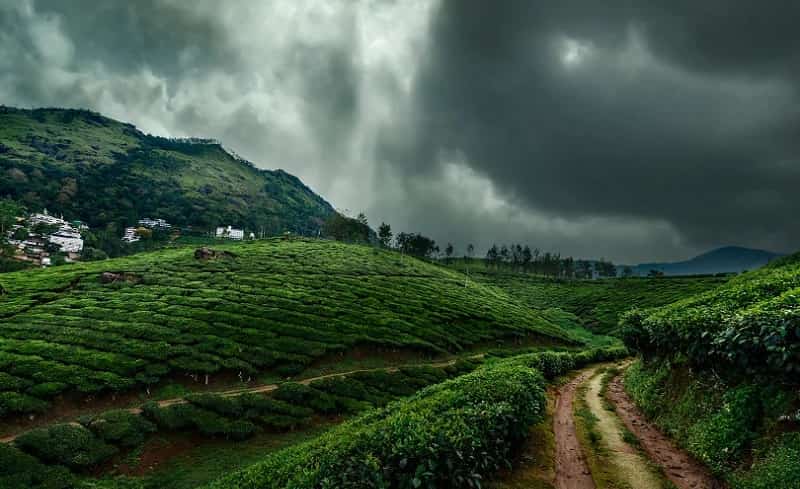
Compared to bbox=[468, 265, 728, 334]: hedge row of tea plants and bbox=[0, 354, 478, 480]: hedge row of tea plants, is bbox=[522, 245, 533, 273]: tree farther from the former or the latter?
bbox=[0, 354, 478, 480]: hedge row of tea plants

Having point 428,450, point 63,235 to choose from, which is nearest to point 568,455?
point 428,450

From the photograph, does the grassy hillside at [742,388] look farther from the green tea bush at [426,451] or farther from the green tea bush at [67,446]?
the green tea bush at [67,446]

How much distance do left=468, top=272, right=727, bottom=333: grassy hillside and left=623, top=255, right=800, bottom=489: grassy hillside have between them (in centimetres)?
6317

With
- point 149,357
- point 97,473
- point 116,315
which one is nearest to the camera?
point 97,473

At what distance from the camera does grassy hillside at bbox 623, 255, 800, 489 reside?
804 centimetres

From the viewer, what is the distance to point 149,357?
1150 inches

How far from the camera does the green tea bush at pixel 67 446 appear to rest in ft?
58.4

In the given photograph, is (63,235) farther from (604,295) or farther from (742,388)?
(604,295)

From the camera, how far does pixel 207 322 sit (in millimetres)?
37844

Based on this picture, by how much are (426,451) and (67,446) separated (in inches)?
889

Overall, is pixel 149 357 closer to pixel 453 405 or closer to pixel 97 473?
pixel 97 473

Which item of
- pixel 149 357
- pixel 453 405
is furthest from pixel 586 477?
pixel 149 357

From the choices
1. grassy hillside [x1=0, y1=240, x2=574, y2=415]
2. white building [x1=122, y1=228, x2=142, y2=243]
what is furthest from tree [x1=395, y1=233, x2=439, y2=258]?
white building [x1=122, y1=228, x2=142, y2=243]

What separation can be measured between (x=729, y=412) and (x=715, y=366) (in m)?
2.23
